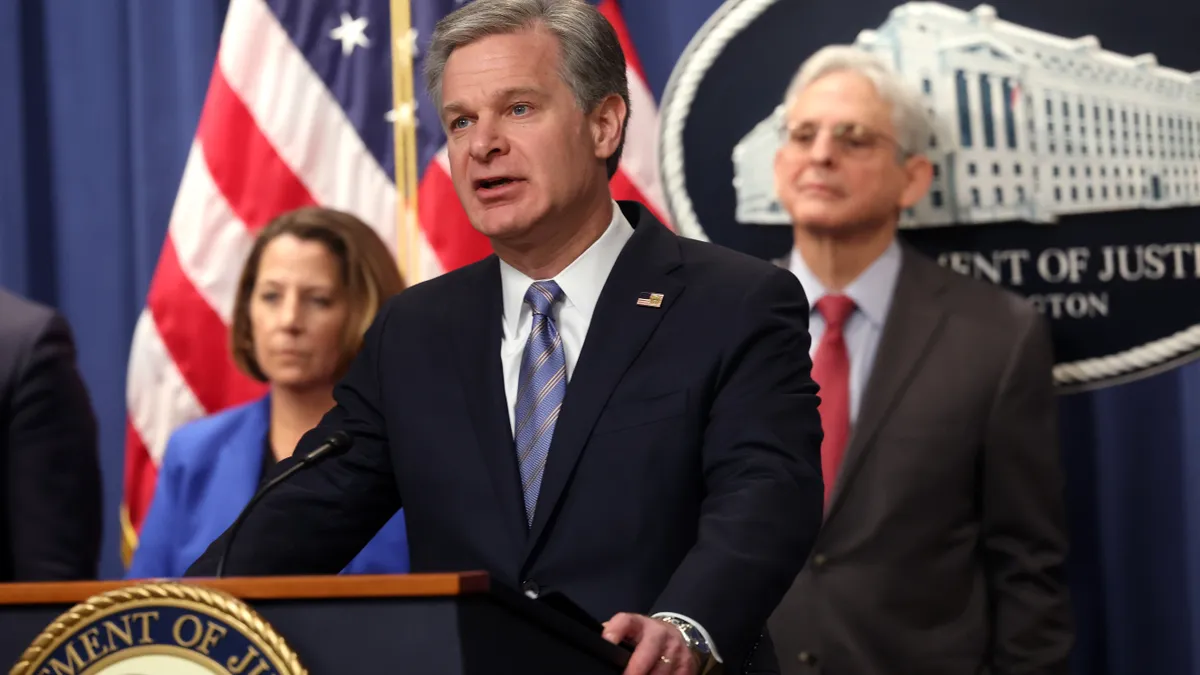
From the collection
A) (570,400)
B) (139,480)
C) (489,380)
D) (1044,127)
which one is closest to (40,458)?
(139,480)

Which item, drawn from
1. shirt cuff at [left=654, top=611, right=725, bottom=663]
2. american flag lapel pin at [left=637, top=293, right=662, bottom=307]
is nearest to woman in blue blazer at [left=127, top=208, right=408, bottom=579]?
american flag lapel pin at [left=637, top=293, right=662, bottom=307]

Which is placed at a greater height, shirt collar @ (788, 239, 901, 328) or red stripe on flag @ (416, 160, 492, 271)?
red stripe on flag @ (416, 160, 492, 271)

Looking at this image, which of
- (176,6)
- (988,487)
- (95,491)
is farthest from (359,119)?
(988,487)

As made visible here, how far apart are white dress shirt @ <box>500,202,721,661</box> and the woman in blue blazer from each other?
1.29m

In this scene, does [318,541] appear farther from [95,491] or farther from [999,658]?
[999,658]

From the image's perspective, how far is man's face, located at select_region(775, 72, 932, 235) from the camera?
3268mm

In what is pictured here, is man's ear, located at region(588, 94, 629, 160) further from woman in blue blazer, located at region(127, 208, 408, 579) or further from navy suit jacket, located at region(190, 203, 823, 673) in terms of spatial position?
woman in blue blazer, located at region(127, 208, 408, 579)

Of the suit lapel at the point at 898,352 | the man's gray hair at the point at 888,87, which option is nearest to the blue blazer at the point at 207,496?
the suit lapel at the point at 898,352

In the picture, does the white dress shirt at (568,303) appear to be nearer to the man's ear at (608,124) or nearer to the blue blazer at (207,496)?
the man's ear at (608,124)

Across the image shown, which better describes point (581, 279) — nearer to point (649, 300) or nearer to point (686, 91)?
point (649, 300)

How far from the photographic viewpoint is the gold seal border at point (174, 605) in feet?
A: 4.40

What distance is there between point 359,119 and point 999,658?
2.00 metres

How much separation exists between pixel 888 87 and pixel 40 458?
1.84 metres

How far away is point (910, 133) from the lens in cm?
332
